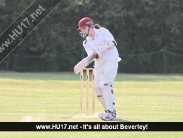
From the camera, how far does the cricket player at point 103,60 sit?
35.0ft

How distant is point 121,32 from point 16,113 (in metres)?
27.0

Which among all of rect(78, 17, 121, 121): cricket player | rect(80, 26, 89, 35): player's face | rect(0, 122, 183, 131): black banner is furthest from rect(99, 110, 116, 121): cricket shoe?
rect(80, 26, 89, 35): player's face

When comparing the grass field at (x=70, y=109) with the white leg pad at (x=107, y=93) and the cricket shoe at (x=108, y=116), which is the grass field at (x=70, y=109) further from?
the white leg pad at (x=107, y=93)

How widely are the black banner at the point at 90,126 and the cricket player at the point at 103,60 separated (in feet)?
1.82

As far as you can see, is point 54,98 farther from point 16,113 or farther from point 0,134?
point 0,134

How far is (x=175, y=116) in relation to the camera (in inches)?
485

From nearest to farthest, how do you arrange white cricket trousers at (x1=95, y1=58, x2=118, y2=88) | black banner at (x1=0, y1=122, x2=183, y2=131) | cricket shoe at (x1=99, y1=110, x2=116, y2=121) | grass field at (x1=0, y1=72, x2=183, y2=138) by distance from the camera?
grass field at (x1=0, y1=72, x2=183, y2=138)
black banner at (x1=0, y1=122, x2=183, y2=131)
cricket shoe at (x1=99, y1=110, x2=116, y2=121)
white cricket trousers at (x1=95, y1=58, x2=118, y2=88)

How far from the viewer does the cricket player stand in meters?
10.7

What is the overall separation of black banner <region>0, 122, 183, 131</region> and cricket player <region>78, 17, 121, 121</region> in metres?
0.56

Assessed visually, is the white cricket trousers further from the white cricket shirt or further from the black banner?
the black banner

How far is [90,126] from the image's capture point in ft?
32.2

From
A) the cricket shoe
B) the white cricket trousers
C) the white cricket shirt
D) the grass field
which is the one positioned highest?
the white cricket shirt

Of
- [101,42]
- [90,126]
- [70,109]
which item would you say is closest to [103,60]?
[101,42]

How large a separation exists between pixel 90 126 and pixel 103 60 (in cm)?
158
